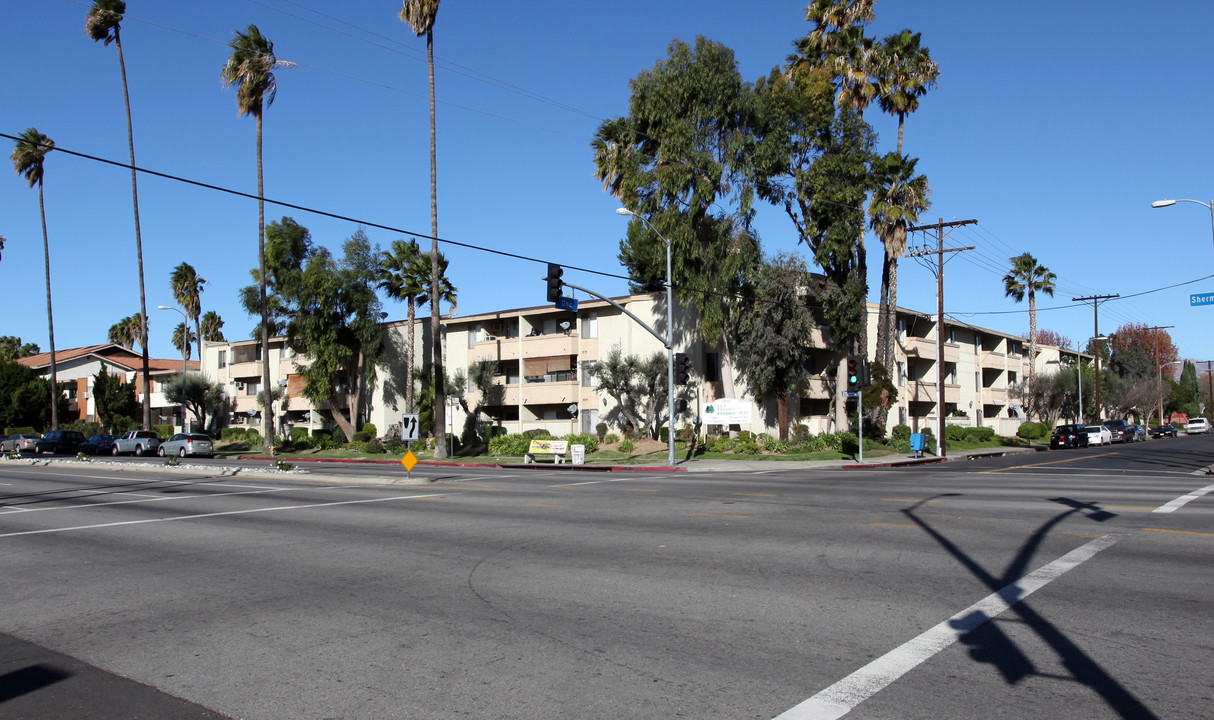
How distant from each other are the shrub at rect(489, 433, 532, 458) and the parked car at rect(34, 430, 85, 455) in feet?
89.8

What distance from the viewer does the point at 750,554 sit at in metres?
10.7

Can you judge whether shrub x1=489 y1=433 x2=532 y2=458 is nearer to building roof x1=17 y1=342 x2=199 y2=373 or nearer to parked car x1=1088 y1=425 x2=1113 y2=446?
parked car x1=1088 y1=425 x2=1113 y2=446

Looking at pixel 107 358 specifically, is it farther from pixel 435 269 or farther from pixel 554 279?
pixel 554 279

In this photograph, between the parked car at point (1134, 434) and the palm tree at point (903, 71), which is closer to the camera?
the palm tree at point (903, 71)

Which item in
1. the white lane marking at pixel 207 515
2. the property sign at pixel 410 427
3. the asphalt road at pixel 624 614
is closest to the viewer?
the asphalt road at pixel 624 614

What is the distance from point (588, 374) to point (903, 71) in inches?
893

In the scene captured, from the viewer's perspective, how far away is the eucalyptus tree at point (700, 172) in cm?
4091

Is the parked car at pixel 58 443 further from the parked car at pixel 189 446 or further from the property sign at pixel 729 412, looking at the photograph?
the property sign at pixel 729 412

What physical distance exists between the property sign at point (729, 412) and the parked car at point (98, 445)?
3567 centimetres

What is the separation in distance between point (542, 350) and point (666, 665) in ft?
141

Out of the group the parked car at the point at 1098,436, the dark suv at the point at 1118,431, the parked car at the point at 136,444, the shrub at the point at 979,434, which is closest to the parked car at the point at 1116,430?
the dark suv at the point at 1118,431

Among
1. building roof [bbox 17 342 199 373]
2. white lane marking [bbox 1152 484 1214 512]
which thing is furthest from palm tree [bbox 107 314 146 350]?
white lane marking [bbox 1152 484 1214 512]

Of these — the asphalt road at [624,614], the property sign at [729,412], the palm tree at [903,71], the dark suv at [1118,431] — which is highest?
the palm tree at [903,71]

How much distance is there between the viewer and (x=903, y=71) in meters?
43.2
